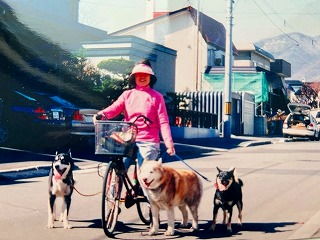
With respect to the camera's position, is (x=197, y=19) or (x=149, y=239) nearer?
(x=197, y=19)

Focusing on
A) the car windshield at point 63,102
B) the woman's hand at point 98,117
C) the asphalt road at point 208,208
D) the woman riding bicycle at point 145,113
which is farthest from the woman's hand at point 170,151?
the car windshield at point 63,102

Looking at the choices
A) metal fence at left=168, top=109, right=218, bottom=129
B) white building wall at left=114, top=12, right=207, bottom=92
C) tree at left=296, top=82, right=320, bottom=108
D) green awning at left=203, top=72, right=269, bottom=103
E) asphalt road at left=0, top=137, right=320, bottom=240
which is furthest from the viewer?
metal fence at left=168, top=109, right=218, bottom=129

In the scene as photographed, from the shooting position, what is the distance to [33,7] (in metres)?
6.59

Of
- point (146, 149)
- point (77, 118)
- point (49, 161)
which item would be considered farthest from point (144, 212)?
point (49, 161)

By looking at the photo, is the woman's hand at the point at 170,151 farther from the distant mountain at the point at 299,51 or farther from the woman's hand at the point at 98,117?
the distant mountain at the point at 299,51

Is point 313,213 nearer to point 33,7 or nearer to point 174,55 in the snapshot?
point 174,55

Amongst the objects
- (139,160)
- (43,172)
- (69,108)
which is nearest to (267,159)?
(43,172)

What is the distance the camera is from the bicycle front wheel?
5051 mm

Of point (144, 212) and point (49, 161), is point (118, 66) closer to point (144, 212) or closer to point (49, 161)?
point (144, 212)

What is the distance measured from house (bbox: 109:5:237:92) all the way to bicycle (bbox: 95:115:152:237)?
795mm

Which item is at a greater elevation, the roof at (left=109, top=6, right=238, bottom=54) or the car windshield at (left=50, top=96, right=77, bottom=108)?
the roof at (left=109, top=6, right=238, bottom=54)

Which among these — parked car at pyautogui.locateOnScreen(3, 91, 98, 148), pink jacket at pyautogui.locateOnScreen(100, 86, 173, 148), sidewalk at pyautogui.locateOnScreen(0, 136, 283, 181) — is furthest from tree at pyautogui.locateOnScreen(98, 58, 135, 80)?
sidewalk at pyautogui.locateOnScreen(0, 136, 283, 181)

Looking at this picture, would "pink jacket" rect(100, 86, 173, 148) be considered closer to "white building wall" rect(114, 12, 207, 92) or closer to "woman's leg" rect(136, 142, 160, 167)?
"woman's leg" rect(136, 142, 160, 167)

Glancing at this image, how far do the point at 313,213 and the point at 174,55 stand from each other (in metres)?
2.19
